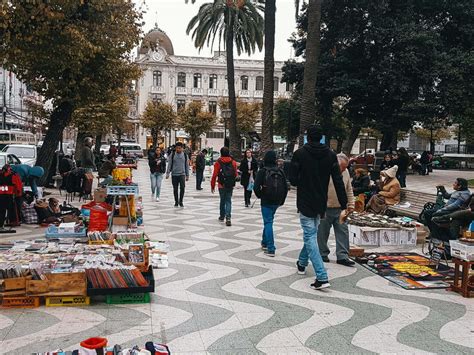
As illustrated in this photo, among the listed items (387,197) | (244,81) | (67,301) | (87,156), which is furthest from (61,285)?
(244,81)

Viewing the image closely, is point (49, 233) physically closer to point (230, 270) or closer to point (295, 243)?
point (230, 270)

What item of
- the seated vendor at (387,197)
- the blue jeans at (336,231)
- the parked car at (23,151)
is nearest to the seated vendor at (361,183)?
the seated vendor at (387,197)

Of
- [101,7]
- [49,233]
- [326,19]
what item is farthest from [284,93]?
[49,233]

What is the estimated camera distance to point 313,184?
20.9 ft

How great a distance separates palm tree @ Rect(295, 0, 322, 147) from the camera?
701 inches

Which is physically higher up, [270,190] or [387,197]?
[270,190]

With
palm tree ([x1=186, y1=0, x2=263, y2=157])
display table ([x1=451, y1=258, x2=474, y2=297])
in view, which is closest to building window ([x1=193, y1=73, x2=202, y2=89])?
palm tree ([x1=186, y1=0, x2=263, y2=157])

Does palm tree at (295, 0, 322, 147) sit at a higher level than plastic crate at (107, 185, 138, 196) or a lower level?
higher

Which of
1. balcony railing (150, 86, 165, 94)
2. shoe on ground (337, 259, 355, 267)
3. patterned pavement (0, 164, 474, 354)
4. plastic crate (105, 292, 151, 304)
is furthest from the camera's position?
balcony railing (150, 86, 165, 94)

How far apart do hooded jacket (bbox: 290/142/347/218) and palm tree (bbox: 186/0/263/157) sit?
21.7m

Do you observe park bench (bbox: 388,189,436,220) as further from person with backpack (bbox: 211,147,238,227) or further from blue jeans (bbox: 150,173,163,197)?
blue jeans (bbox: 150,173,163,197)

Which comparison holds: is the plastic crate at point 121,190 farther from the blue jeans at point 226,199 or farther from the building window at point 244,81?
the building window at point 244,81

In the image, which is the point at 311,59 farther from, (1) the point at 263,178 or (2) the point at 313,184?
(2) the point at 313,184

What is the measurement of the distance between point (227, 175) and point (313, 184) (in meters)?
4.70
